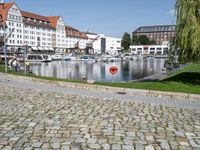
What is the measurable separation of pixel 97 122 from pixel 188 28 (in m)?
10.6

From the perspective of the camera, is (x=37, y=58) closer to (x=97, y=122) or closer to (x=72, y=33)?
(x=72, y=33)

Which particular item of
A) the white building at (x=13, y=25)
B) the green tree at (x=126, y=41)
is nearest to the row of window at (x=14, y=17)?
the white building at (x=13, y=25)

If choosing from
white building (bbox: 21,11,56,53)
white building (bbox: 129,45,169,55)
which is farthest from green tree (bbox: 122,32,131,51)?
white building (bbox: 21,11,56,53)

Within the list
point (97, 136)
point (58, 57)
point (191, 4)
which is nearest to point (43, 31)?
point (58, 57)

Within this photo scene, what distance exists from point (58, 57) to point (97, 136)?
326 ft

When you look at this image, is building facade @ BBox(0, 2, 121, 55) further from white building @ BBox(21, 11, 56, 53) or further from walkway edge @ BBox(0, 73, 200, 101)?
walkway edge @ BBox(0, 73, 200, 101)

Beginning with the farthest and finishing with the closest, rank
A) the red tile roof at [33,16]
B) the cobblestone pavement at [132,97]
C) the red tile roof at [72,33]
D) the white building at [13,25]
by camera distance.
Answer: the red tile roof at [72,33]
the red tile roof at [33,16]
the white building at [13,25]
the cobblestone pavement at [132,97]

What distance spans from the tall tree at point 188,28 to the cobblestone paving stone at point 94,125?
22.9ft

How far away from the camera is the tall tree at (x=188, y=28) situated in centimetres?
1647

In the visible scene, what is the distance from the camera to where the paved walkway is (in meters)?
6.78

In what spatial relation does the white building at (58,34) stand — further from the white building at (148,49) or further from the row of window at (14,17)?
the white building at (148,49)

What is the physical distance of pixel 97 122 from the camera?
28.1ft

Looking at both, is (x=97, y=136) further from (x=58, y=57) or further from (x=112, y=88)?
(x=58, y=57)

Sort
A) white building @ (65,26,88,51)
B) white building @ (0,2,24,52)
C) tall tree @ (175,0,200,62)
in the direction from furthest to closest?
white building @ (65,26,88,51) → white building @ (0,2,24,52) → tall tree @ (175,0,200,62)
